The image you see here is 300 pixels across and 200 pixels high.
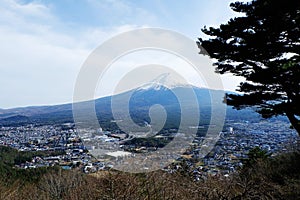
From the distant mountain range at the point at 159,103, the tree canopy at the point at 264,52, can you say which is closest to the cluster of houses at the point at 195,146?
the distant mountain range at the point at 159,103

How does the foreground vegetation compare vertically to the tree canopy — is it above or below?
below

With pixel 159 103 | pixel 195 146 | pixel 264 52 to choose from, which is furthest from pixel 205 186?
pixel 159 103

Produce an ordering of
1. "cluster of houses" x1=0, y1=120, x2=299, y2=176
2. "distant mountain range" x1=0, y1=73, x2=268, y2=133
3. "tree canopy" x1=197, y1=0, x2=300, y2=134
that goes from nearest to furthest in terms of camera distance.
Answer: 1. "tree canopy" x1=197, y1=0, x2=300, y2=134
2. "cluster of houses" x1=0, y1=120, x2=299, y2=176
3. "distant mountain range" x1=0, y1=73, x2=268, y2=133

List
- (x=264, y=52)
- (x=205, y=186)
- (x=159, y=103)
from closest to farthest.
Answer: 1. (x=264, y=52)
2. (x=205, y=186)
3. (x=159, y=103)

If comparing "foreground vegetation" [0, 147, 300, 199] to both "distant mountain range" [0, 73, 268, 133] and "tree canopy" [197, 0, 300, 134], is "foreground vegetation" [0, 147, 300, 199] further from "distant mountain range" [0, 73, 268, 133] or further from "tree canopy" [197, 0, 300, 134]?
"distant mountain range" [0, 73, 268, 133]

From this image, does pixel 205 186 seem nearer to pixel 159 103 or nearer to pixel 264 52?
pixel 264 52

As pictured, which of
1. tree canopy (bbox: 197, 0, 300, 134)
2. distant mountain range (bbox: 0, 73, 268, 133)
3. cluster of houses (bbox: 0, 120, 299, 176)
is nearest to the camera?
tree canopy (bbox: 197, 0, 300, 134)

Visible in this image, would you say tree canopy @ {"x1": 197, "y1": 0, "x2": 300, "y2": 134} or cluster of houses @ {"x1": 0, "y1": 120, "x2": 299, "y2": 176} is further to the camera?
cluster of houses @ {"x1": 0, "y1": 120, "x2": 299, "y2": 176}

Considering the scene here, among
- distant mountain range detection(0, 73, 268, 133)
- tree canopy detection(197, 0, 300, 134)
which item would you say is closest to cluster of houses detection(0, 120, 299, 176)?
distant mountain range detection(0, 73, 268, 133)
